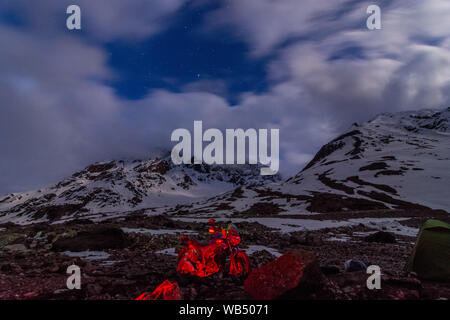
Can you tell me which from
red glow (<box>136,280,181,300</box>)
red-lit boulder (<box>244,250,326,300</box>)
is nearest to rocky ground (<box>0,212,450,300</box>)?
red-lit boulder (<box>244,250,326,300</box>)

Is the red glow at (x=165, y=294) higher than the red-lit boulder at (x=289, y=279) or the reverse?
the reverse

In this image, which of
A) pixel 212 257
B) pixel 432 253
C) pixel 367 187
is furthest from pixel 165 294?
pixel 367 187

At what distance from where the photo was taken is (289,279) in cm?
464

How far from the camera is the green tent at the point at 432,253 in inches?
275

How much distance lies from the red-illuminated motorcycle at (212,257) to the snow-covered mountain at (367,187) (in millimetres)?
61591

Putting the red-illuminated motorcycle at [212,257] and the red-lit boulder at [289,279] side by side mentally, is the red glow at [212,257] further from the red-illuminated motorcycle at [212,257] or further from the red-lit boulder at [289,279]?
the red-lit boulder at [289,279]

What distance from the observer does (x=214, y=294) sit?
17.7ft

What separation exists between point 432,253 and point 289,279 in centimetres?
508

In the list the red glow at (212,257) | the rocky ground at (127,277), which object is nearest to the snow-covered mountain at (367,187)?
the rocky ground at (127,277)

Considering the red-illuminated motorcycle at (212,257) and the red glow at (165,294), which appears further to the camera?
the red-illuminated motorcycle at (212,257)

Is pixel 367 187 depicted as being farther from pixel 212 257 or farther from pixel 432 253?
pixel 212 257
